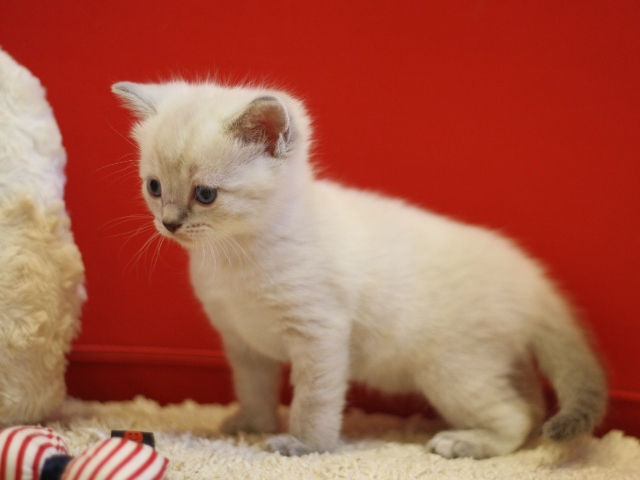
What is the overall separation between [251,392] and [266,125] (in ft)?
2.49

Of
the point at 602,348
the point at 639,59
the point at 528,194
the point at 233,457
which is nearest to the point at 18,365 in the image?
the point at 233,457

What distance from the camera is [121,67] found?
1913 mm

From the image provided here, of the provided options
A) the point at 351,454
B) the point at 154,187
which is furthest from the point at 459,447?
the point at 154,187

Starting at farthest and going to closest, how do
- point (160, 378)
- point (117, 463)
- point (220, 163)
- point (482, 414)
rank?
point (160, 378)
point (482, 414)
point (220, 163)
point (117, 463)

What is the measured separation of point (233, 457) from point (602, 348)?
1.05m

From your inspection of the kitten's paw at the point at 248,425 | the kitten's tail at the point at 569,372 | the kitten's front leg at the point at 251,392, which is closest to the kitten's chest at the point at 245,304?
the kitten's front leg at the point at 251,392

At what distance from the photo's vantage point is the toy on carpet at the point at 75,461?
3.60 ft

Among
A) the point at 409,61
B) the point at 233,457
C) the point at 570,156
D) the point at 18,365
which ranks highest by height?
the point at 409,61

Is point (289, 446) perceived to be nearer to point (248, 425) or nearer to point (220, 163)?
point (248, 425)

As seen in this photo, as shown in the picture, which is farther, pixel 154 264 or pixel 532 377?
pixel 154 264

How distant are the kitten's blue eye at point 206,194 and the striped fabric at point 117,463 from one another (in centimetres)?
50

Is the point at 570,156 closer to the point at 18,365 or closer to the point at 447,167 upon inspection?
the point at 447,167

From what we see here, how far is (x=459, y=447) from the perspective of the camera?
5.12ft

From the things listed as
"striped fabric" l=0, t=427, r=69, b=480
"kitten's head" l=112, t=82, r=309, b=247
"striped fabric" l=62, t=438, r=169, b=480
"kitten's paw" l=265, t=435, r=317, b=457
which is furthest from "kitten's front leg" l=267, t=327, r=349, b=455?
"striped fabric" l=0, t=427, r=69, b=480
